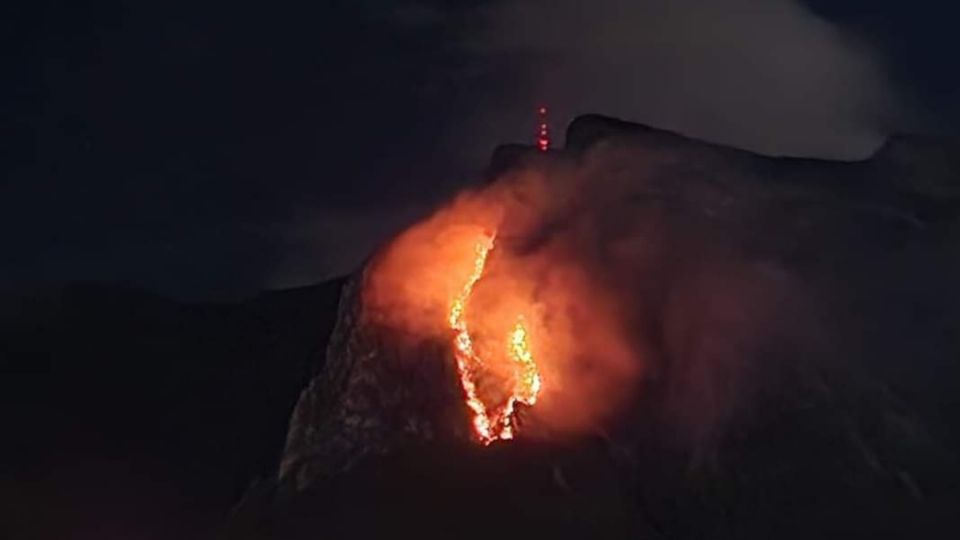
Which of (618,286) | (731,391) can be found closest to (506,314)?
(618,286)

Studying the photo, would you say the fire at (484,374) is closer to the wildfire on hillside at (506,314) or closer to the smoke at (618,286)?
the wildfire on hillside at (506,314)

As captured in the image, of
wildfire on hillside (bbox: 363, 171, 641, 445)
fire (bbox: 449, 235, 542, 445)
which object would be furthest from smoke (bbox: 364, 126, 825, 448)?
fire (bbox: 449, 235, 542, 445)

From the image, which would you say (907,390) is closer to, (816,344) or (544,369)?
(816,344)

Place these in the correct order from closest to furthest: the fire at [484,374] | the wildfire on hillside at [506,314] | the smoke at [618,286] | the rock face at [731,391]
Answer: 1. the rock face at [731,391]
2. the fire at [484,374]
3. the wildfire on hillside at [506,314]
4. the smoke at [618,286]

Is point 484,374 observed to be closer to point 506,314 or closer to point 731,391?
point 506,314

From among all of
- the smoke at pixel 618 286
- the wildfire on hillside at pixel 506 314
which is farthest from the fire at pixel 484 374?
the smoke at pixel 618 286

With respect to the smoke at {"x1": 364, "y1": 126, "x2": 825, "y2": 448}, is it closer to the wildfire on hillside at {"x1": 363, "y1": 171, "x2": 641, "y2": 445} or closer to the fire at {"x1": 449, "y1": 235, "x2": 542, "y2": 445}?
the wildfire on hillside at {"x1": 363, "y1": 171, "x2": 641, "y2": 445}

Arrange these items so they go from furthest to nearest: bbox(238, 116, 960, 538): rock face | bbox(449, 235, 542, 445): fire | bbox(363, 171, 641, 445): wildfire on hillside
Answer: bbox(363, 171, 641, 445): wildfire on hillside → bbox(449, 235, 542, 445): fire → bbox(238, 116, 960, 538): rock face
